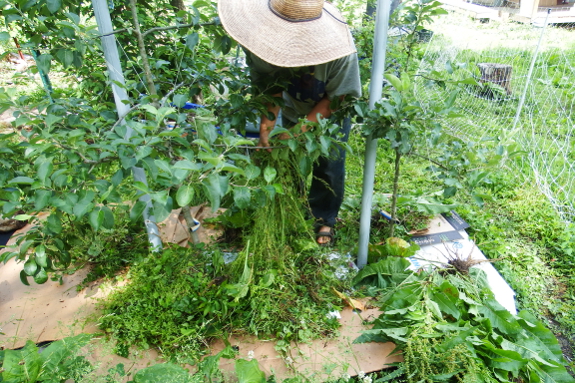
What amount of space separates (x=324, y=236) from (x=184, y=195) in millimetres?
1570

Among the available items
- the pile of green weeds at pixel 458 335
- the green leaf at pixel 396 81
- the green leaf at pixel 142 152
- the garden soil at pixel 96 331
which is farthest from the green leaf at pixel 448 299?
the green leaf at pixel 142 152

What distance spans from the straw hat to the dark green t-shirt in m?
0.26

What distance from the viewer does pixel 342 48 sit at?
60.6 inches

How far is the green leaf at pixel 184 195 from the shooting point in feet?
3.70

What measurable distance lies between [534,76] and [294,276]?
11.6 ft

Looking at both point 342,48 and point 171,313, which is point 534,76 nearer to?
point 342,48

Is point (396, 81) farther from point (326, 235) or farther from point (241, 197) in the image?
point (326, 235)

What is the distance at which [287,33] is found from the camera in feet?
4.99

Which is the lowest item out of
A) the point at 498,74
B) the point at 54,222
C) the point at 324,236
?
the point at 324,236

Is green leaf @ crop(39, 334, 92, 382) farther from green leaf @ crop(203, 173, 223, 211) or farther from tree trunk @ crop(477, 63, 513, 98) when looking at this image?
tree trunk @ crop(477, 63, 513, 98)

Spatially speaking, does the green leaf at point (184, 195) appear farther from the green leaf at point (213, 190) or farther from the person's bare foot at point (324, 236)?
the person's bare foot at point (324, 236)

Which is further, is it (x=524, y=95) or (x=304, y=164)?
(x=524, y=95)

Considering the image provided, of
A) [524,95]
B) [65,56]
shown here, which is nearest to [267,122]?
[65,56]

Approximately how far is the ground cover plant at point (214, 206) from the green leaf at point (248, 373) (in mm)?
308
